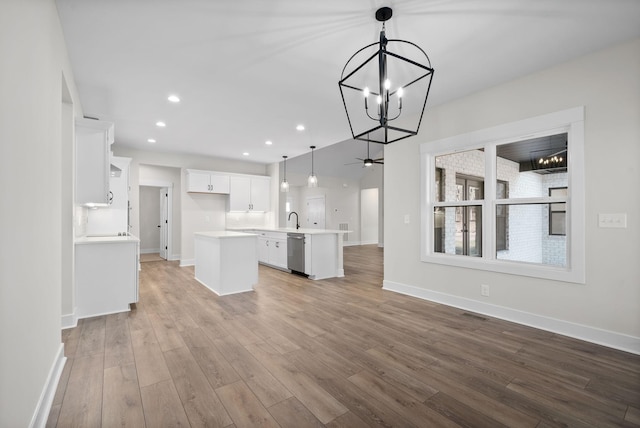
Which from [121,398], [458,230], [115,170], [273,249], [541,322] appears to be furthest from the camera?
[273,249]

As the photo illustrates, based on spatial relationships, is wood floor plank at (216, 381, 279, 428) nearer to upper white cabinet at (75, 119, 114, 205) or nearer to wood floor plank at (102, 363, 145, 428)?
wood floor plank at (102, 363, 145, 428)

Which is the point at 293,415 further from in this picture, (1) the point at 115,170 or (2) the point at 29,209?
(1) the point at 115,170

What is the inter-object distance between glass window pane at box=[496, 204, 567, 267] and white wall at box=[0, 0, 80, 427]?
13.1 ft

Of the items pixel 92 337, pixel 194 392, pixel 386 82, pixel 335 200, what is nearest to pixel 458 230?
pixel 386 82

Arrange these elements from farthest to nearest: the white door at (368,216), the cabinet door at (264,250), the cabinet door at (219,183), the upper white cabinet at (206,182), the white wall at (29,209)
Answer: the white door at (368,216) < the cabinet door at (219,183) < the upper white cabinet at (206,182) < the cabinet door at (264,250) < the white wall at (29,209)

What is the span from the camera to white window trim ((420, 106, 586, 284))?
2.77m

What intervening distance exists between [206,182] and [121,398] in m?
5.66

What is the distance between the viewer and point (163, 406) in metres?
1.78

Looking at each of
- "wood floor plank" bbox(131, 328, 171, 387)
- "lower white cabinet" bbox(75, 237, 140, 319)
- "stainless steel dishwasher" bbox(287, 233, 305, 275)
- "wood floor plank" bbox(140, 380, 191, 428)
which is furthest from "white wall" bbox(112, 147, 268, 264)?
"wood floor plank" bbox(140, 380, 191, 428)

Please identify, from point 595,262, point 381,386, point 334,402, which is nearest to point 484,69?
point 595,262

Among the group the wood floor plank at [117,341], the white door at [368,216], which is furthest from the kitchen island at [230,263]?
the white door at [368,216]

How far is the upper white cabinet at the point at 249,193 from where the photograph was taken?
7410mm

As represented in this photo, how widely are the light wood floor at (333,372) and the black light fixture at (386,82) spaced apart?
1.67 metres

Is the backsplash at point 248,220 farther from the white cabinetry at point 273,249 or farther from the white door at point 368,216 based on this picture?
the white door at point 368,216
